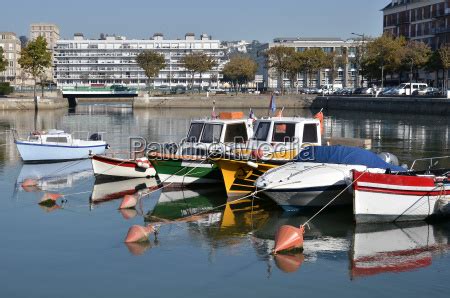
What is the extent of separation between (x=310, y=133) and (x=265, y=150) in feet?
7.27

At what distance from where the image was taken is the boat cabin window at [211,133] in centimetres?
2808

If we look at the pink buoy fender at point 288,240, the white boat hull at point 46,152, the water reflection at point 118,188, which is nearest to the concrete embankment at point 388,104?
the white boat hull at point 46,152

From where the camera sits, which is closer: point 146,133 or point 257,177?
point 257,177

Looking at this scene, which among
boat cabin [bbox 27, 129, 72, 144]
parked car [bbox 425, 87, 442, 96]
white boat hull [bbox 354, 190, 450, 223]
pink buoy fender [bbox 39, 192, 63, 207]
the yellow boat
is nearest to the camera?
white boat hull [bbox 354, 190, 450, 223]

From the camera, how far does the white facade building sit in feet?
634

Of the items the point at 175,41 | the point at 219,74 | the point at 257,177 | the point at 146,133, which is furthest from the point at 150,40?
the point at 257,177

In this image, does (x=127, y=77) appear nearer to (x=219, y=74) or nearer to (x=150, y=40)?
(x=150, y=40)

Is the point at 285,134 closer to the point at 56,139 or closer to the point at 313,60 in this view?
the point at 56,139

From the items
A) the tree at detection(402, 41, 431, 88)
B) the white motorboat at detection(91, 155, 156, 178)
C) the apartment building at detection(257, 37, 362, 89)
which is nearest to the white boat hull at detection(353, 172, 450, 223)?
the white motorboat at detection(91, 155, 156, 178)

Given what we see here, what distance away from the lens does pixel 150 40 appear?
197625 mm

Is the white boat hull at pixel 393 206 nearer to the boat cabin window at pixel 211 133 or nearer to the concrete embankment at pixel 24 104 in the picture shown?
the boat cabin window at pixel 211 133

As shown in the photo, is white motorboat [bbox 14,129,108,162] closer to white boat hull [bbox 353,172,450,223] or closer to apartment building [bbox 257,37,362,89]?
white boat hull [bbox 353,172,450,223]

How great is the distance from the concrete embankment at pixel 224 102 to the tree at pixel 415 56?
16.2m

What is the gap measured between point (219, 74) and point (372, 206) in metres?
169
